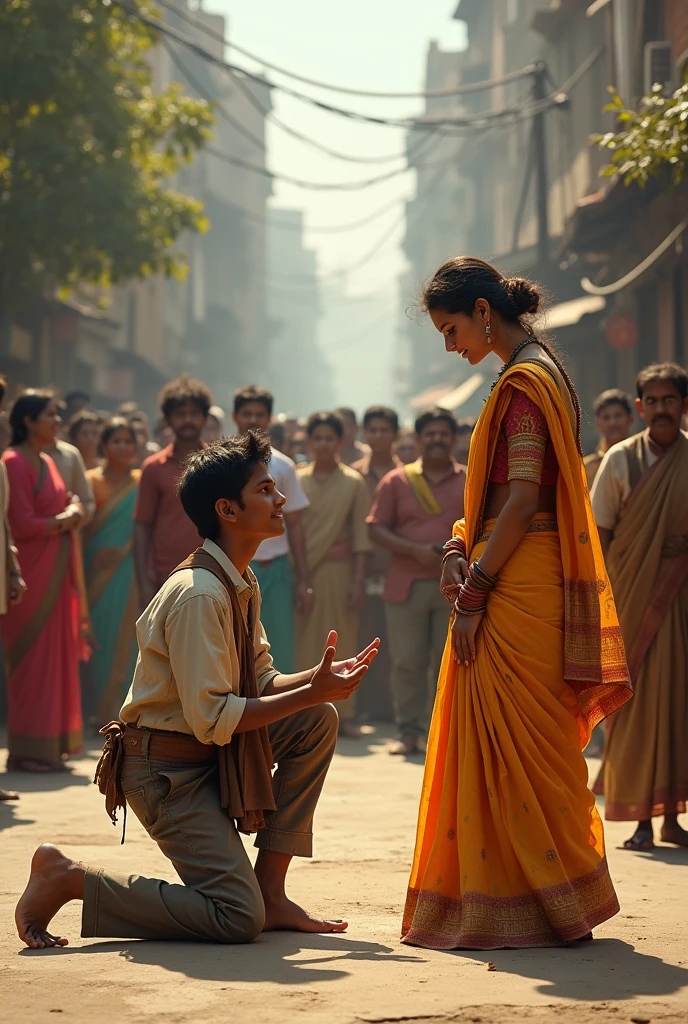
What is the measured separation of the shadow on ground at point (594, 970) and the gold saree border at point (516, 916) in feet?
0.16

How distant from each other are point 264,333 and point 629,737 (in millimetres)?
82846

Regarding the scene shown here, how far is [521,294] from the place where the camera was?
467 cm

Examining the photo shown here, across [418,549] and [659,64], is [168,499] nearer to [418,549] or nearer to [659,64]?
[418,549]

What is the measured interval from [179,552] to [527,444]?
4.33m

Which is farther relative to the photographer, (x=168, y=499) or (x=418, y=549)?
(x=418, y=549)

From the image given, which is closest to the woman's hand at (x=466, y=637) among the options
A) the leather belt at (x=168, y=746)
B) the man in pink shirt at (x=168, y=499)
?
the leather belt at (x=168, y=746)

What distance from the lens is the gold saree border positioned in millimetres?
4273

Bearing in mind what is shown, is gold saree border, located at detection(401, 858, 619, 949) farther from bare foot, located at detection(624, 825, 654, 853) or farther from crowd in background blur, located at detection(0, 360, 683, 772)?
crowd in background blur, located at detection(0, 360, 683, 772)

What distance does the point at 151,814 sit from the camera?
4.40 metres

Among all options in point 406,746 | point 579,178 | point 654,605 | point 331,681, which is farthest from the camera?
point 579,178

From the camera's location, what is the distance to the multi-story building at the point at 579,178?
50.5 ft

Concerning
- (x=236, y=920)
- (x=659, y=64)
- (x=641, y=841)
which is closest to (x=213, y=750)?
(x=236, y=920)

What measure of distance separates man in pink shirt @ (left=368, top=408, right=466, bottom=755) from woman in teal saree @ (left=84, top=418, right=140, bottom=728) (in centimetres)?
176

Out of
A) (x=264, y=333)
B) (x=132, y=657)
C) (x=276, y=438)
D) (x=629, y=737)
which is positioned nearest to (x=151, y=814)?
(x=629, y=737)
